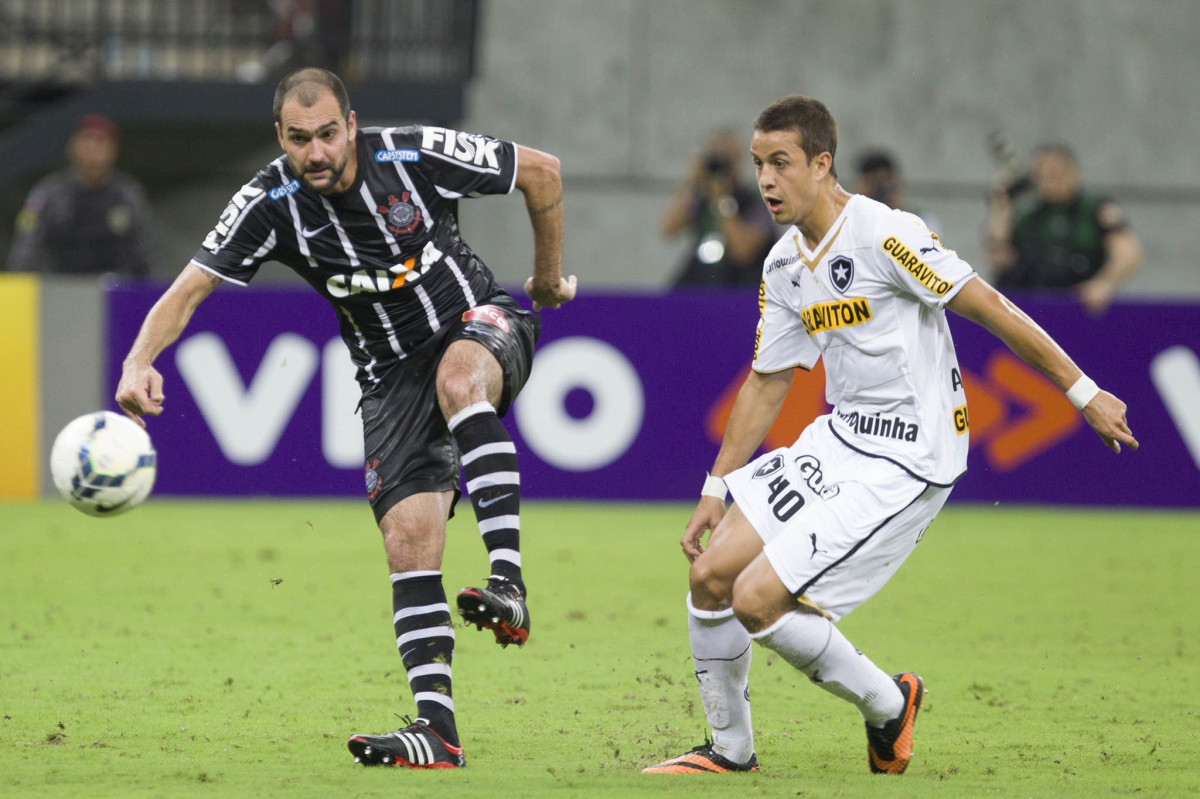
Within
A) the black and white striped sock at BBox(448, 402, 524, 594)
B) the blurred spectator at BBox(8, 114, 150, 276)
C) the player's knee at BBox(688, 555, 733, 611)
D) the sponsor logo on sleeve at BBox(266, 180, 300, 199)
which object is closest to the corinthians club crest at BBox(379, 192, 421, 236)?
the sponsor logo on sleeve at BBox(266, 180, 300, 199)

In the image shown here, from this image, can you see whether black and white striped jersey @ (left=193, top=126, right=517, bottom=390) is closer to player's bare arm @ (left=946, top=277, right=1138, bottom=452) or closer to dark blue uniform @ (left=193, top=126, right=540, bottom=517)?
dark blue uniform @ (left=193, top=126, right=540, bottom=517)

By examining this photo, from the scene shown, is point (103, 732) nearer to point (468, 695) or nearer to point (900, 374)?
point (468, 695)

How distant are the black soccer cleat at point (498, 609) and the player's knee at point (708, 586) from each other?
0.56 meters

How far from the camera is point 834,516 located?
5.12 meters

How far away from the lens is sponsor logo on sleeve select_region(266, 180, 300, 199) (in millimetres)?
5520

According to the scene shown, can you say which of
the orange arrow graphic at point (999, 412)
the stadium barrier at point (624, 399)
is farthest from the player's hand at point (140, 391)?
the orange arrow graphic at point (999, 412)

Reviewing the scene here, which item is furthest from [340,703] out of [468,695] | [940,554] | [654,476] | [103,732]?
[654,476]

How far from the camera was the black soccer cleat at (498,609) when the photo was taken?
4.86 meters

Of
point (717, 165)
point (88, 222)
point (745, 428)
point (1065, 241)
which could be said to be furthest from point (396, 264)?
point (88, 222)

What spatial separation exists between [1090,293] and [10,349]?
26.4 ft

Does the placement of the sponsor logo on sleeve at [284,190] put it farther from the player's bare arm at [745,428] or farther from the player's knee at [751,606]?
the player's knee at [751,606]

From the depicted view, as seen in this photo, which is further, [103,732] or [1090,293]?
[1090,293]

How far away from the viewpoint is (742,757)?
5355mm

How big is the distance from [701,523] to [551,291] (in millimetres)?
1033
